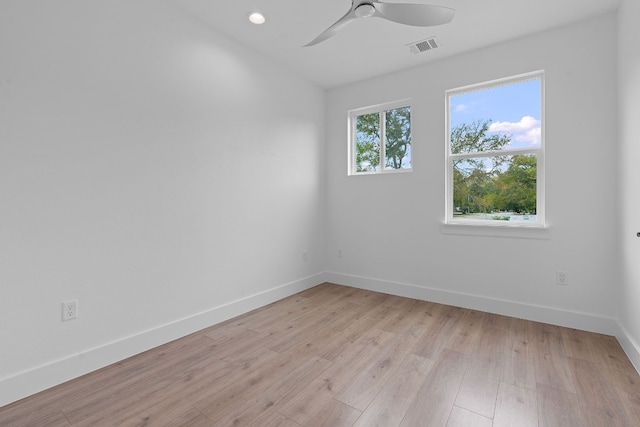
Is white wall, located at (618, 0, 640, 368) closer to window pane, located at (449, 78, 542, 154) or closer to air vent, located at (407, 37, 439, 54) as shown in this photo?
window pane, located at (449, 78, 542, 154)

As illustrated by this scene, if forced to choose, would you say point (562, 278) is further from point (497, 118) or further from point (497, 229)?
point (497, 118)

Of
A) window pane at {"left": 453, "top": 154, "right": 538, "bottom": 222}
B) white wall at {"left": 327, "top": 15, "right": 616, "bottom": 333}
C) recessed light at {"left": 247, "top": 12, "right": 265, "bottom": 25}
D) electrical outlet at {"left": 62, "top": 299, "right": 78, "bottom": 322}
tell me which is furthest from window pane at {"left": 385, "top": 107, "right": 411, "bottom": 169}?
electrical outlet at {"left": 62, "top": 299, "right": 78, "bottom": 322}

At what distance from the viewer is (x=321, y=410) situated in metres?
1.61

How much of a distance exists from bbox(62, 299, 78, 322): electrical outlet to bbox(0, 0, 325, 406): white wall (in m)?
0.03

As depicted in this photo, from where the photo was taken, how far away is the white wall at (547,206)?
8.32ft

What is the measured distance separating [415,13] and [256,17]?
143 centimetres

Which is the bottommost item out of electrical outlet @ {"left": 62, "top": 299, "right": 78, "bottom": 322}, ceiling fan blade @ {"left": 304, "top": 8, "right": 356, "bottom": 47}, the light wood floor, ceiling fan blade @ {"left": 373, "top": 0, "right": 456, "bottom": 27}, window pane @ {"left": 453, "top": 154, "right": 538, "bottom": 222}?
the light wood floor

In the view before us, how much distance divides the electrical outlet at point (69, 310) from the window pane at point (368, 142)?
323cm

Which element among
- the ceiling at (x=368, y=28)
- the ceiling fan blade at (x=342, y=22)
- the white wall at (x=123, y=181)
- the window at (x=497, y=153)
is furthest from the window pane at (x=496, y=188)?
the white wall at (x=123, y=181)

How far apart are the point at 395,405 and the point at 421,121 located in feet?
9.46

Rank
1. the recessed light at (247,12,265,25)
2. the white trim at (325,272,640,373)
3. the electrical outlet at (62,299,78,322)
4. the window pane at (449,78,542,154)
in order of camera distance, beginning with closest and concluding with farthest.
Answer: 1. the electrical outlet at (62,299,78,322)
2. the white trim at (325,272,640,373)
3. the recessed light at (247,12,265,25)
4. the window pane at (449,78,542,154)

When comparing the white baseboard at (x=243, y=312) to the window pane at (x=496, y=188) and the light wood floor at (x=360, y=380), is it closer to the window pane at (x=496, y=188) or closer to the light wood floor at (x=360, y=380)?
the light wood floor at (x=360, y=380)

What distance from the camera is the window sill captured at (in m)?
2.78

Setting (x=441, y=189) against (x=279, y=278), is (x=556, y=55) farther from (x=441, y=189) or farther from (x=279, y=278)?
(x=279, y=278)
